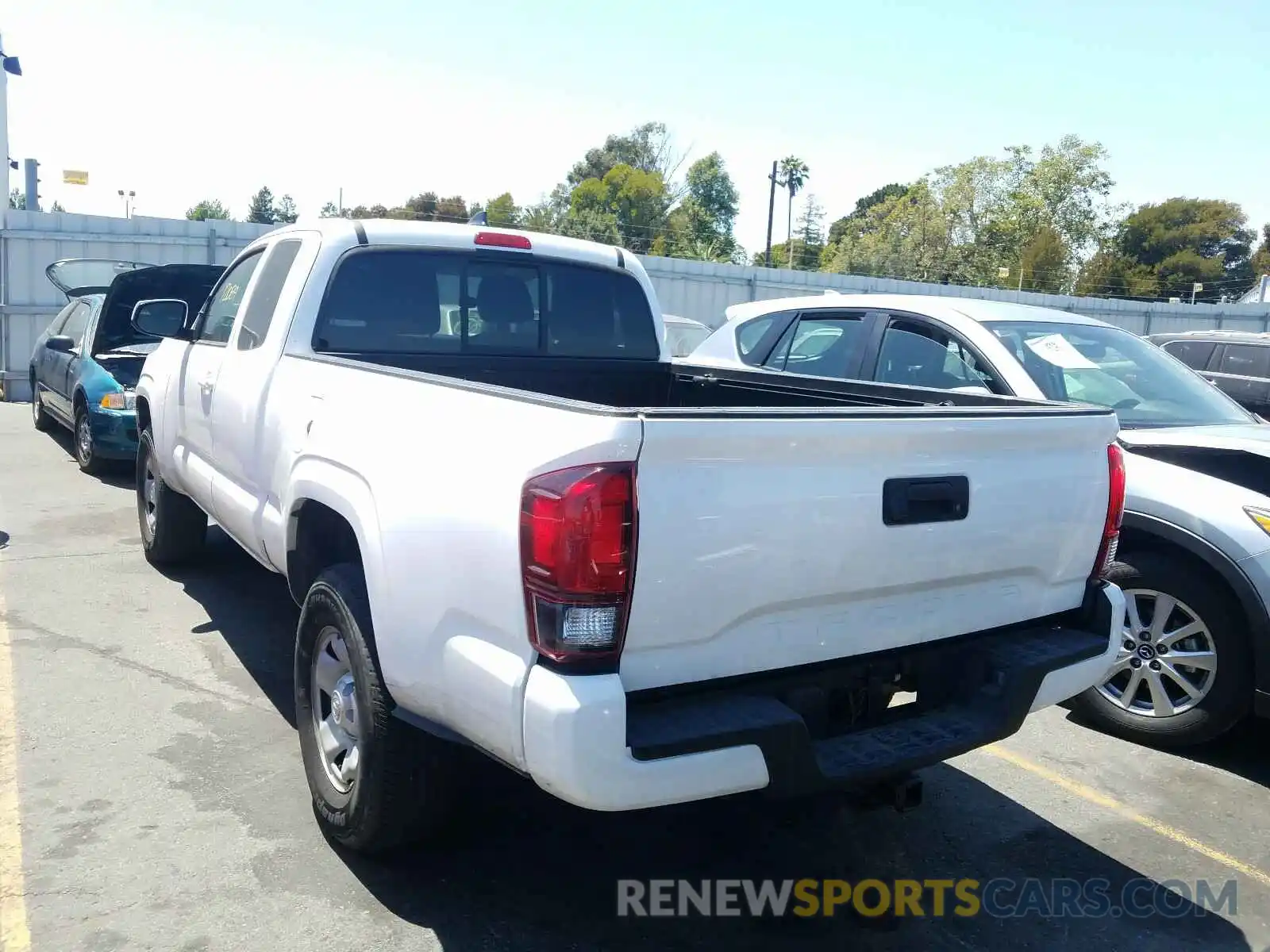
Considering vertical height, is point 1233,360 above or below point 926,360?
below

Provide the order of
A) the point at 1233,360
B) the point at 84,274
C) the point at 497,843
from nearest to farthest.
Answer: the point at 497,843 < the point at 1233,360 < the point at 84,274

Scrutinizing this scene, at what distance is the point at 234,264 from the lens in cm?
531

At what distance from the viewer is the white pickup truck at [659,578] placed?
2.29 meters

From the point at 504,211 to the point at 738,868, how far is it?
3030 inches

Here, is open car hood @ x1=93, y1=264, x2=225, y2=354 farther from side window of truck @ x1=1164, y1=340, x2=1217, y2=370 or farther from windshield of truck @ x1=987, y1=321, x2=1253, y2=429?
side window of truck @ x1=1164, y1=340, x2=1217, y2=370

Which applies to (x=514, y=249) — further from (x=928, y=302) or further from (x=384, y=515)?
(x=928, y=302)

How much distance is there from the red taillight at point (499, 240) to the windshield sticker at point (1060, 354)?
2.68 m

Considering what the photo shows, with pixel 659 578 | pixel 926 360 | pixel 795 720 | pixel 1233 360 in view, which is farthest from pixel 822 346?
pixel 1233 360

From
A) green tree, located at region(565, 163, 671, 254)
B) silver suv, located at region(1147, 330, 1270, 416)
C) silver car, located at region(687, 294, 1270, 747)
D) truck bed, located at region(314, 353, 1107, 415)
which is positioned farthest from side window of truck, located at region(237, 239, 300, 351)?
green tree, located at region(565, 163, 671, 254)

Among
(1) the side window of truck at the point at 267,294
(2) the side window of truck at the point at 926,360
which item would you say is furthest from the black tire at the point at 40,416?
(2) the side window of truck at the point at 926,360

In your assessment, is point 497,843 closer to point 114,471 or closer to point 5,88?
point 114,471

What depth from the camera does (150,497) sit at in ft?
21.0

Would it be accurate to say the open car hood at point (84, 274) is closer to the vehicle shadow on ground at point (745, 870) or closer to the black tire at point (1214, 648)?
the vehicle shadow on ground at point (745, 870)

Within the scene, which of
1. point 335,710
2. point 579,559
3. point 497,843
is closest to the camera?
point 579,559
